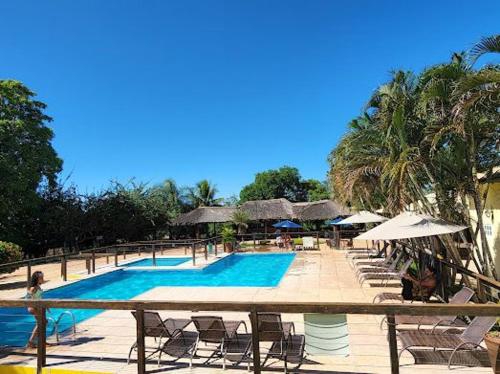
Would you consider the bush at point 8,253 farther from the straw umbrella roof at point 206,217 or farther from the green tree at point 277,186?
the green tree at point 277,186

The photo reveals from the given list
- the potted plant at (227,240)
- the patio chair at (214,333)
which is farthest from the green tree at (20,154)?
the patio chair at (214,333)

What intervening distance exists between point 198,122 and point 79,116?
8919 millimetres

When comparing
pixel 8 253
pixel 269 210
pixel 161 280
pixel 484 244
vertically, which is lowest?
pixel 161 280

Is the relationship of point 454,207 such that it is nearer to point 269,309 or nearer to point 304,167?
point 269,309

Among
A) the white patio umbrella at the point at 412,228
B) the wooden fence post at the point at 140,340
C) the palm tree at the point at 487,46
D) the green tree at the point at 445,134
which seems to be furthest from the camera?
the white patio umbrella at the point at 412,228

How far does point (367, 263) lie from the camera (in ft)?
44.3

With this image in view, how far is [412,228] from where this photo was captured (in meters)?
6.72

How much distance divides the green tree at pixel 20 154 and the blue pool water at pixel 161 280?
947 cm

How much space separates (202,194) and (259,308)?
38.3 metres

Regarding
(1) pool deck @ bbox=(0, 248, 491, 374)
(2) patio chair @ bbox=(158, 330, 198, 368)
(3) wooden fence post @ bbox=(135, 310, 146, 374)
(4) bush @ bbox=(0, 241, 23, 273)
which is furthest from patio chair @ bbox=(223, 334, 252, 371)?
(4) bush @ bbox=(0, 241, 23, 273)

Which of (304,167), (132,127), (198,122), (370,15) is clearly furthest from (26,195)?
(304,167)

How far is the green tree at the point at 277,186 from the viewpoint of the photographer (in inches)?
1893

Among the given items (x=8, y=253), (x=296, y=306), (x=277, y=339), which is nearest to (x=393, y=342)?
(x=296, y=306)

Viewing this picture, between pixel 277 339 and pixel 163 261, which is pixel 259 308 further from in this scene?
pixel 163 261
